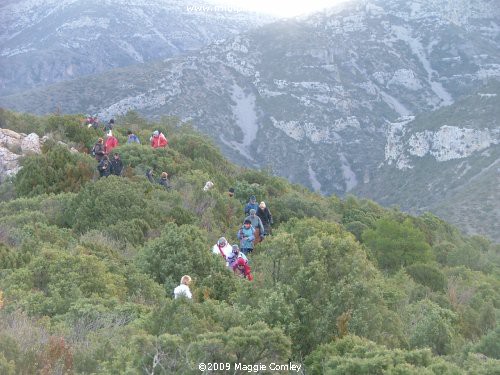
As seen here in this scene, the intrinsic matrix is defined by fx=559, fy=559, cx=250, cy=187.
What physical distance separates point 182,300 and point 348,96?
139 metres

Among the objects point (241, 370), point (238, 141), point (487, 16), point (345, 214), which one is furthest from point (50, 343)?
point (487, 16)

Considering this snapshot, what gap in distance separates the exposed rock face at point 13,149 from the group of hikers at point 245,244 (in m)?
7.94

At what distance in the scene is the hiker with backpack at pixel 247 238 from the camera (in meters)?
11.6

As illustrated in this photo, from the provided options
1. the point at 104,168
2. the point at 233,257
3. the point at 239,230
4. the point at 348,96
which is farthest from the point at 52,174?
the point at 348,96

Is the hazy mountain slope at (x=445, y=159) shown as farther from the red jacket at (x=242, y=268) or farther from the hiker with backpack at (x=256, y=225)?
the red jacket at (x=242, y=268)

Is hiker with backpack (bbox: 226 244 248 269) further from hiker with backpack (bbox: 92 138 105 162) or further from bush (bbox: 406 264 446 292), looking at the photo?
bush (bbox: 406 264 446 292)

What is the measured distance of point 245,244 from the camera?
1165 centimetres

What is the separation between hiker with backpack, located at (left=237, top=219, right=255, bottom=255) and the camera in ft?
38.2

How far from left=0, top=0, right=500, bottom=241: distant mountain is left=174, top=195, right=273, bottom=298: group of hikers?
245 feet

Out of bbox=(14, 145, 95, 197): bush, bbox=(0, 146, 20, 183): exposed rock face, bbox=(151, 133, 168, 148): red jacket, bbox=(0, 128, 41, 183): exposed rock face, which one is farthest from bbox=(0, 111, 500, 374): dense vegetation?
bbox=(151, 133, 168, 148): red jacket

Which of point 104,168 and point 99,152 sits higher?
point 104,168

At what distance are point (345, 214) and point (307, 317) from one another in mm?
20591

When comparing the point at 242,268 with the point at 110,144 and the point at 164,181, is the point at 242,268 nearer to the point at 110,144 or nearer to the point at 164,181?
the point at 164,181

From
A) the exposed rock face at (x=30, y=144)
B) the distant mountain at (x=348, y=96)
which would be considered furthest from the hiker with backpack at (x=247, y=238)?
the distant mountain at (x=348, y=96)
